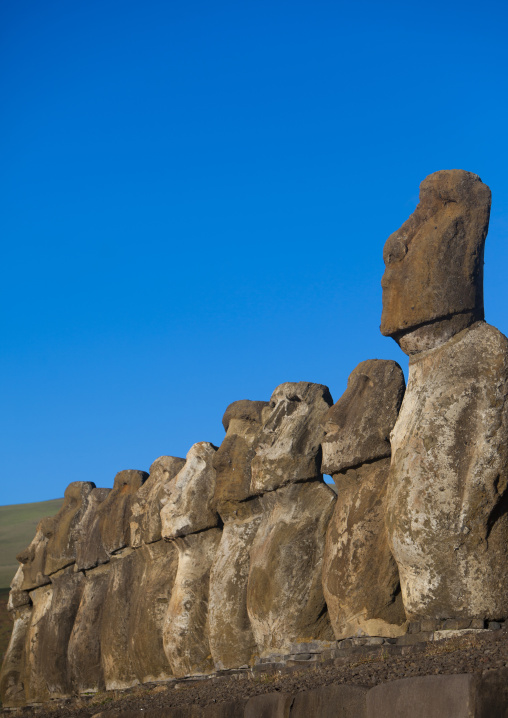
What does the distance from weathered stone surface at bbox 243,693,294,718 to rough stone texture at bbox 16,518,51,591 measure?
10709 millimetres

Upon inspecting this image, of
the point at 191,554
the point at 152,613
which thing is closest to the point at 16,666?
the point at 152,613

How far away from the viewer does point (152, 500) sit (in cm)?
1338

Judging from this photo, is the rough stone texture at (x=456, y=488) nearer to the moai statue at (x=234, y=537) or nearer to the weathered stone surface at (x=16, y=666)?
the moai statue at (x=234, y=537)

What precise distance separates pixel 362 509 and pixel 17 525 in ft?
204

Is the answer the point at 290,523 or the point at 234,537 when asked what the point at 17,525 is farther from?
the point at 290,523

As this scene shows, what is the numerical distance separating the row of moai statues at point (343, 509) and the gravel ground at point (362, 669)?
713 mm

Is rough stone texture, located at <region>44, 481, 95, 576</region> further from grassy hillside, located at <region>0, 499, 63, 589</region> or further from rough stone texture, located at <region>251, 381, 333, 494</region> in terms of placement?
grassy hillside, located at <region>0, 499, 63, 589</region>

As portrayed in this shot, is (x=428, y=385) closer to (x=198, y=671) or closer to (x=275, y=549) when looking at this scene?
(x=275, y=549)

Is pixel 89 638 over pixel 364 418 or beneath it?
beneath

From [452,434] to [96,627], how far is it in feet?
27.4

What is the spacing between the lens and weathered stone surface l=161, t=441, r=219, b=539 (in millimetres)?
12094

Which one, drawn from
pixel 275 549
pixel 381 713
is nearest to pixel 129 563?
pixel 275 549

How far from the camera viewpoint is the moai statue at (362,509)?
879 cm

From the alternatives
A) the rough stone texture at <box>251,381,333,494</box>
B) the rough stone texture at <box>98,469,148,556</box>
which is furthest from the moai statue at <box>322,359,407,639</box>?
the rough stone texture at <box>98,469,148,556</box>
